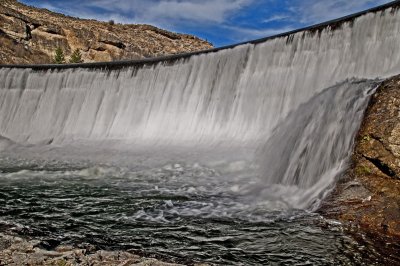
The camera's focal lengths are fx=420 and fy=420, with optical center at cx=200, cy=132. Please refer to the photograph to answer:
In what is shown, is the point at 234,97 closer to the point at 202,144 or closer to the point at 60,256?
the point at 202,144

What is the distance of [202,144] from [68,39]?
32.6 metres

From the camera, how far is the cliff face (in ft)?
127

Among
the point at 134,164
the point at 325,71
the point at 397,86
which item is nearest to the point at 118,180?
the point at 134,164

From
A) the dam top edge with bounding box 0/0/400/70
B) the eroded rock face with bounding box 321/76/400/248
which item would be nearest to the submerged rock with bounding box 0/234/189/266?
the eroded rock face with bounding box 321/76/400/248

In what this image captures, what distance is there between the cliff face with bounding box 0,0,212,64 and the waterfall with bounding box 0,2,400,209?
17.6 m

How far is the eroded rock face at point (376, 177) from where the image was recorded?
19.1ft

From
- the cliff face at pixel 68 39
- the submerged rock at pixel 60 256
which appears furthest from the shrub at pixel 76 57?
the submerged rock at pixel 60 256

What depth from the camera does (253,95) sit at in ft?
50.6

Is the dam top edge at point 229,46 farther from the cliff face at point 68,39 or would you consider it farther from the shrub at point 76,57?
the shrub at point 76,57

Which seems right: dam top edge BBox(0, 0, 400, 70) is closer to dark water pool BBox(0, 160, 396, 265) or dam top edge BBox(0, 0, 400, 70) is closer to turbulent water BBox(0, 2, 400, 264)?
turbulent water BBox(0, 2, 400, 264)

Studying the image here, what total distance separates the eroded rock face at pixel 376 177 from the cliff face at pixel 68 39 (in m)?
33.7

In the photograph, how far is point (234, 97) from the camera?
1591cm

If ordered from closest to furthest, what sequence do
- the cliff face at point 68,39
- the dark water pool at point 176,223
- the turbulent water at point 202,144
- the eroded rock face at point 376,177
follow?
the dark water pool at point 176,223, the turbulent water at point 202,144, the eroded rock face at point 376,177, the cliff face at point 68,39

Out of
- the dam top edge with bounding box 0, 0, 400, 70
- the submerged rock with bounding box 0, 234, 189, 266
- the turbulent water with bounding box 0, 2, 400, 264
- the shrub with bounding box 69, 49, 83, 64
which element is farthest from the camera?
the shrub with bounding box 69, 49, 83, 64
